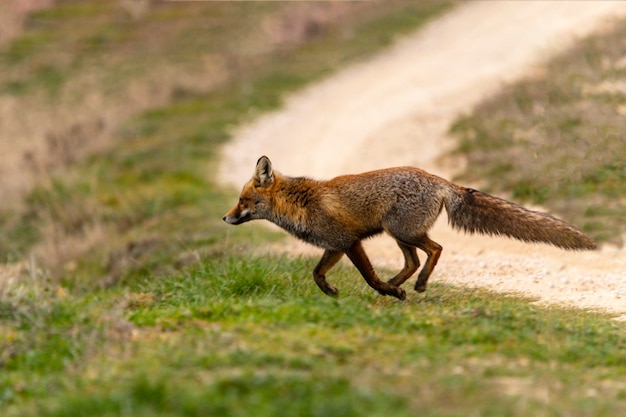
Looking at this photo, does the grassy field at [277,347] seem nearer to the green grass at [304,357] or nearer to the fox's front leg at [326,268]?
the green grass at [304,357]

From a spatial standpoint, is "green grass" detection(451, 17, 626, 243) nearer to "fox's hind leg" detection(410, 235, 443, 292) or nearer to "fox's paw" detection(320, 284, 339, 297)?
"fox's hind leg" detection(410, 235, 443, 292)

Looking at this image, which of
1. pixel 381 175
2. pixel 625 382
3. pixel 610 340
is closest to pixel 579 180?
pixel 381 175

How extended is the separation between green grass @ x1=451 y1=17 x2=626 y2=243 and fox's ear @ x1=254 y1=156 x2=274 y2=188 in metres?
5.53

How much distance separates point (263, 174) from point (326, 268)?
1.25 metres

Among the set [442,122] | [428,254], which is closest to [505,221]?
[428,254]

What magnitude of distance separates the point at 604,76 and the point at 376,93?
753 cm

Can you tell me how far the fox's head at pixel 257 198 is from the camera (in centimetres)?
970

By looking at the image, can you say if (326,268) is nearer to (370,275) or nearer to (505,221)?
(370,275)

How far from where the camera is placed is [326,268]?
948cm

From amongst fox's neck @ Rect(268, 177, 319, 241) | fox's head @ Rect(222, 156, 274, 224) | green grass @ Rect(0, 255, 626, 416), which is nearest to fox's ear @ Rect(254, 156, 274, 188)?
fox's head @ Rect(222, 156, 274, 224)

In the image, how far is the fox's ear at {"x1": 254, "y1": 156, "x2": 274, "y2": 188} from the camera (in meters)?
9.63

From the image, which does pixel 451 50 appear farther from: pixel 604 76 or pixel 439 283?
pixel 439 283

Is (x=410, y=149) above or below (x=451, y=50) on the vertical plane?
below

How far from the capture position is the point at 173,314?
804 centimetres
